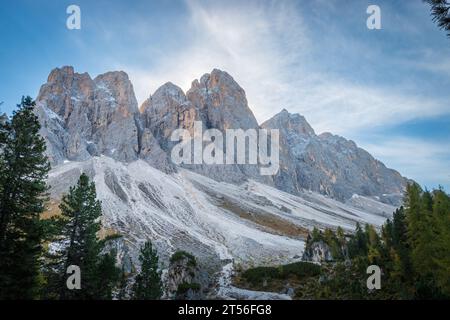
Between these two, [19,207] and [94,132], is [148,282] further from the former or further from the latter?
[94,132]

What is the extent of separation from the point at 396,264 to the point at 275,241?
8018 cm

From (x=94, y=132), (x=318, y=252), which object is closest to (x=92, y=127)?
(x=94, y=132)

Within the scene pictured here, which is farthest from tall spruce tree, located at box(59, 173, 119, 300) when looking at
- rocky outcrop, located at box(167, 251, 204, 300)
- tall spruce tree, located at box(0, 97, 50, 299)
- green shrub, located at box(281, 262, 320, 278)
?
green shrub, located at box(281, 262, 320, 278)

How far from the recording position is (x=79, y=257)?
977 inches

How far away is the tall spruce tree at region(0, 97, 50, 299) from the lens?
1911 centimetres

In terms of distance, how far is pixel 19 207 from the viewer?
1973cm

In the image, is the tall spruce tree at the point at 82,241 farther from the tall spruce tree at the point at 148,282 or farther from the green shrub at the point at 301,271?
the green shrub at the point at 301,271

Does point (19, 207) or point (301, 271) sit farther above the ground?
point (19, 207)

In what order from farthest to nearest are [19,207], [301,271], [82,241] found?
[301,271] < [82,241] < [19,207]

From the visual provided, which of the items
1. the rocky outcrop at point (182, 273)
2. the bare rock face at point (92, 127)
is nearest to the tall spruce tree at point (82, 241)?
the rocky outcrop at point (182, 273)

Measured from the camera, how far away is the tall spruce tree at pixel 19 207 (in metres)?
19.1

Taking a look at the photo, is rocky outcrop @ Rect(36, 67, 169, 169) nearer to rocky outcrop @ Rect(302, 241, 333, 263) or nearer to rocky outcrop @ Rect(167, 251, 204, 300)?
rocky outcrop @ Rect(302, 241, 333, 263)
